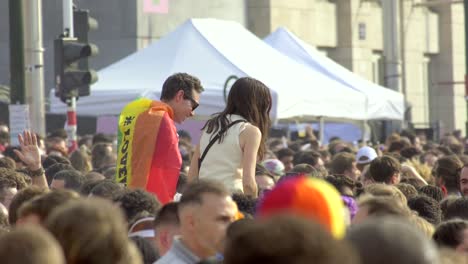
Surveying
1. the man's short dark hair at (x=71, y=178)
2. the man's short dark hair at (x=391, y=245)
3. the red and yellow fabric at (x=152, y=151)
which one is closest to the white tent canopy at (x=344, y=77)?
the man's short dark hair at (x=71, y=178)

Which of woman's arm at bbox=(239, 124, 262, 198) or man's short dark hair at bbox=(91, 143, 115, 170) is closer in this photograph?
woman's arm at bbox=(239, 124, 262, 198)

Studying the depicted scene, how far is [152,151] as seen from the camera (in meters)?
9.00

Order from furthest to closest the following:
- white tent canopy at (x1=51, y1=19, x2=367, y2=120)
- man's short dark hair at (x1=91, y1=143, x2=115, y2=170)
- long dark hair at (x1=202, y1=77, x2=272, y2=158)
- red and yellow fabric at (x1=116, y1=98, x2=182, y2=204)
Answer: white tent canopy at (x1=51, y1=19, x2=367, y2=120)
man's short dark hair at (x1=91, y1=143, x2=115, y2=170)
red and yellow fabric at (x1=116, y1=98, x2=182, y2=204)
long dark hair at (x1=202, y1=77, x2=272, y2=158)

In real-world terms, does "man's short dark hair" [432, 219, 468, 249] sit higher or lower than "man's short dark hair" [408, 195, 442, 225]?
higher

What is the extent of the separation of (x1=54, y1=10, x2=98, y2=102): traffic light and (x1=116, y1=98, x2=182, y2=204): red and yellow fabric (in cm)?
895

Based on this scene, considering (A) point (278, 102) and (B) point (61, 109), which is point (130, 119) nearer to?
(A) point (278, 102)

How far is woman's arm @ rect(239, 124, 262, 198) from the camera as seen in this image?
336 inches

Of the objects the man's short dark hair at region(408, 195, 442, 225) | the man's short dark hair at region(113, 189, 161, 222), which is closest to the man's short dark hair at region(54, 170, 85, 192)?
the man's short dark hair at region(408, 195, 442, 225)

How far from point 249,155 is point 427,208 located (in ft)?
3.78

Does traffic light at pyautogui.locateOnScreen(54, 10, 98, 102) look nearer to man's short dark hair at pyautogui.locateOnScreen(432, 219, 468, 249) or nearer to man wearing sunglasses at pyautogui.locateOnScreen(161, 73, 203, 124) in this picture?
man wearing sunglasses at pyautogui.locateOnScreen(161, 73, 203, 124)

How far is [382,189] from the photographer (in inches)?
310

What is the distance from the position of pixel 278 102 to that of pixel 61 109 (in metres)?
3.95

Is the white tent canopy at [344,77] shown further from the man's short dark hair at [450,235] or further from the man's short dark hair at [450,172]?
the man's short dark hair at [450,235]

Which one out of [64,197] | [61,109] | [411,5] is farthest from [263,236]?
[411,5]
